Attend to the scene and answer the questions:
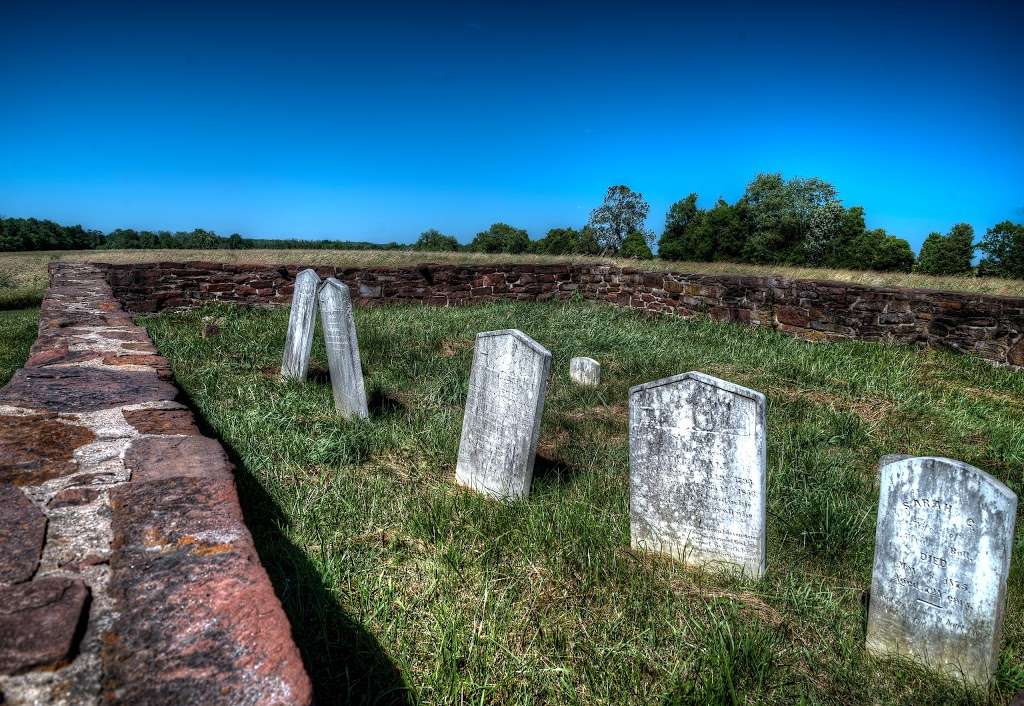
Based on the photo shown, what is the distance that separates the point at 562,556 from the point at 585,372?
3.34 m

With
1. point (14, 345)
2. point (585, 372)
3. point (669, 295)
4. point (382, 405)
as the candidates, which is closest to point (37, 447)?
point (382, 405)

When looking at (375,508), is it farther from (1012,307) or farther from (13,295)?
(13,295)

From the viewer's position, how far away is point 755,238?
147 feet

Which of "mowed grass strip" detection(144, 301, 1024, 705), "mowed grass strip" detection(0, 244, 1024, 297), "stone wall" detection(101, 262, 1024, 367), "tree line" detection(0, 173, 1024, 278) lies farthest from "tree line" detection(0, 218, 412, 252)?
"mowed grass strip" detection(144, 301, 1024, 705)

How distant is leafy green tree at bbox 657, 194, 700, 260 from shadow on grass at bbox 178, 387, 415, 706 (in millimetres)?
50547

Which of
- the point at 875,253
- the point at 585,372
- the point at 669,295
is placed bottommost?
the point at 585,372

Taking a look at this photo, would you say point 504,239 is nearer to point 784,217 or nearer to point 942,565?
point 784,217

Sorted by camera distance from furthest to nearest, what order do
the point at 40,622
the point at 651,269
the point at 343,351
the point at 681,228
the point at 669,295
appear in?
the point at 681,228
the point at 651,269
the point at 669,295
the point at 343,351
the point at 40,622

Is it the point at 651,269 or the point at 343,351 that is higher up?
the point at 651,269

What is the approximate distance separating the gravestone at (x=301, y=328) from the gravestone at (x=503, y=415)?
2471 millimetres

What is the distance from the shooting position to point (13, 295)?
42.7ft

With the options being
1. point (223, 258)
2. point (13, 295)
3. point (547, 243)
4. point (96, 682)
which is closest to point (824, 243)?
point (547, 243)

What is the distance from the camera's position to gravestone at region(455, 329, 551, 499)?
323cm

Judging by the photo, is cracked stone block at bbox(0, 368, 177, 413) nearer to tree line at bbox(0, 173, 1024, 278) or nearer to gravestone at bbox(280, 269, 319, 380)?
gravestone at bbox(280, 269, 319, 380)
